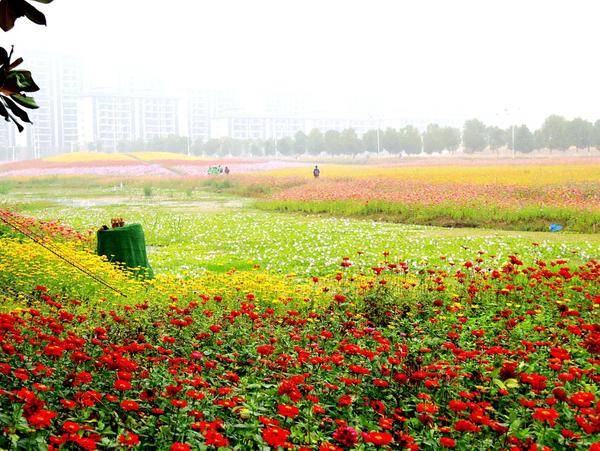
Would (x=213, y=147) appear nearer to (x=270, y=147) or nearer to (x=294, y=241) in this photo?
(x=270, y=147)

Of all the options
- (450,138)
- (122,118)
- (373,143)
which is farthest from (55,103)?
(450,138)

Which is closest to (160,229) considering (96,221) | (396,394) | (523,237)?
(96,221)

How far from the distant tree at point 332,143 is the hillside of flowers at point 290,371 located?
53388 mm

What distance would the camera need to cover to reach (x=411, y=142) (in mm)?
57156

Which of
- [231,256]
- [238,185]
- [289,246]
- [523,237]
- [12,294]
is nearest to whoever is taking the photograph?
[12,294]

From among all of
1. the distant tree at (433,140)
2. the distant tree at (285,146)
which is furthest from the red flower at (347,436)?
the distant tree at (285,146)

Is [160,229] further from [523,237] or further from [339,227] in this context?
[523,237]

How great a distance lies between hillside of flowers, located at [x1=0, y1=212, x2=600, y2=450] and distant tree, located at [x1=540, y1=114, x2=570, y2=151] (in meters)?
37.4

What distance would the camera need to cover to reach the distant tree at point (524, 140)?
146 feet

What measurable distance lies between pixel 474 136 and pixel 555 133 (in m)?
12.3

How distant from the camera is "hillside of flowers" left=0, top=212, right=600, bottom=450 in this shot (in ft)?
7.86

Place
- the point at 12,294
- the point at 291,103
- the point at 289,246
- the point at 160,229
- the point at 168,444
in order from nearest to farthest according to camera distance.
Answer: the point at 168,444
the point at 12,294
the point at 289,246
the point at 160,229
the point at 291,103

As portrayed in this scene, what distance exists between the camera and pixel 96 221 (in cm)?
1444

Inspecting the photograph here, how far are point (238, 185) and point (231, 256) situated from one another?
17.3 meters
